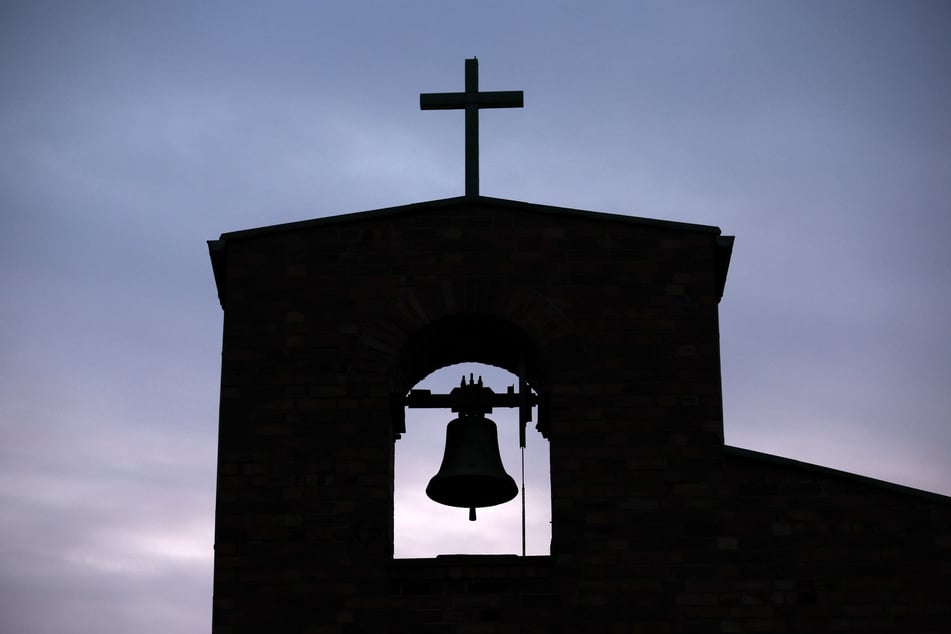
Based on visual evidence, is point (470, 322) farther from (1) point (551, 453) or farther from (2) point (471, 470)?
(1) point (551, 453)

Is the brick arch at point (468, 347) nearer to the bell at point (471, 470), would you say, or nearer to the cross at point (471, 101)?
the bell at point (471, 470)

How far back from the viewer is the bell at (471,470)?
13148 millimetres

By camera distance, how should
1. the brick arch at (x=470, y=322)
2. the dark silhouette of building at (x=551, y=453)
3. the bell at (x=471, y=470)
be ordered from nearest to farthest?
the dark silhouette of building at (x=551, y=453)
the brick arch at (x=470, y=322)
the bell at (x=471, y=470)

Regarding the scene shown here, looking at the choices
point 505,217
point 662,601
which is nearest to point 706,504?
point 662,601

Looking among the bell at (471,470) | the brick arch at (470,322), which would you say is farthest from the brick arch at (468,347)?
the bell at (471,470)

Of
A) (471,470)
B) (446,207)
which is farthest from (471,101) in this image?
(471,470)

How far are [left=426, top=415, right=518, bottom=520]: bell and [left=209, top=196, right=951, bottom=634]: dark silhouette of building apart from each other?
525 millimetres

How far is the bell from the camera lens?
13148mm

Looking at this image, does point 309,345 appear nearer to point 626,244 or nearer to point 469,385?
point 469,385

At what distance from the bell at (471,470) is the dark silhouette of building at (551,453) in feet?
1.72

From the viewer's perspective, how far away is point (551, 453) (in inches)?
492

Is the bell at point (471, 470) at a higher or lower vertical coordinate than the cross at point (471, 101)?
lower

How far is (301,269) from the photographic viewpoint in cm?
1304

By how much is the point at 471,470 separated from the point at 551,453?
0.83 meters
